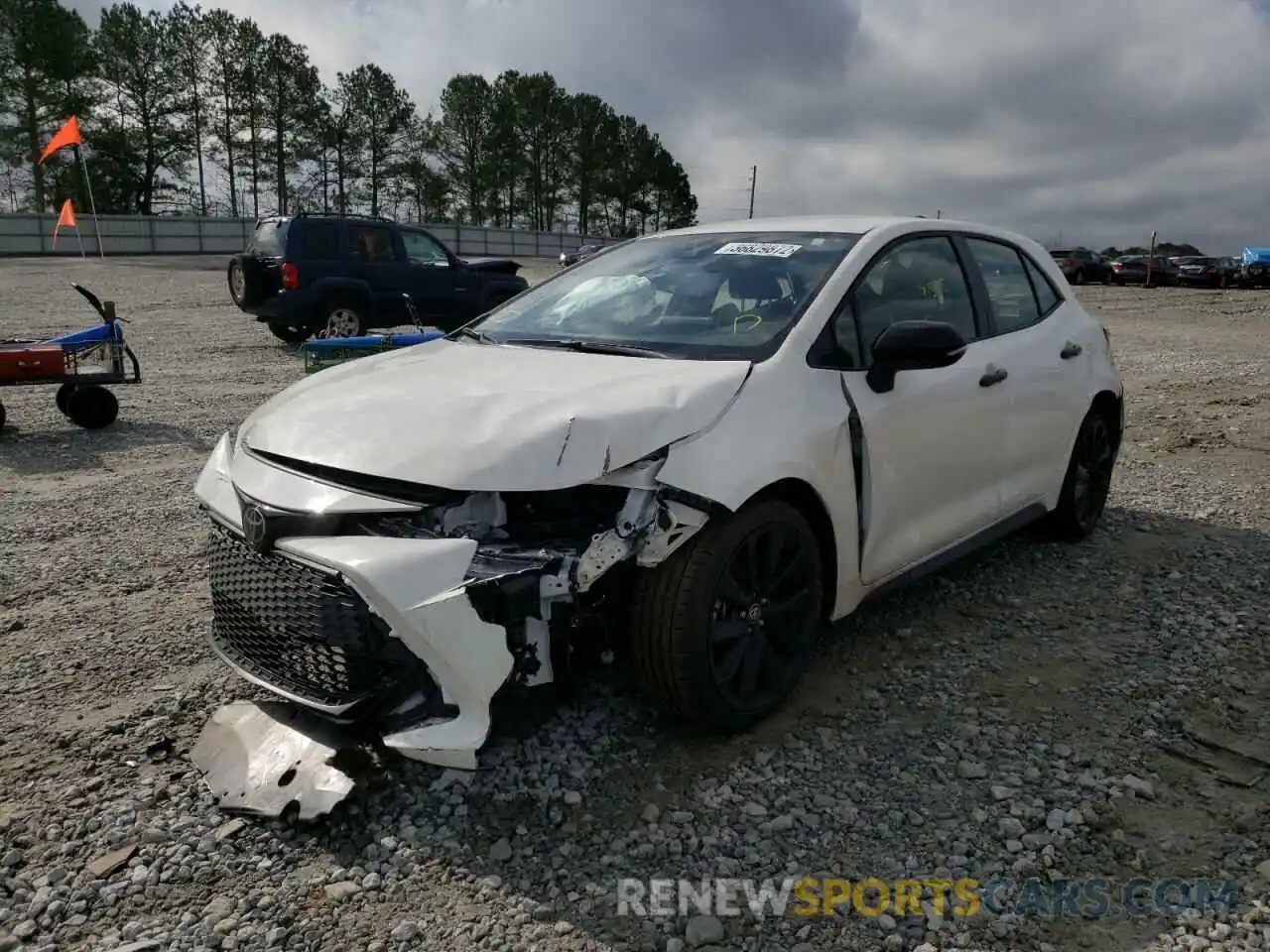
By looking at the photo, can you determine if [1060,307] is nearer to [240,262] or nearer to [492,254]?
[240,262]

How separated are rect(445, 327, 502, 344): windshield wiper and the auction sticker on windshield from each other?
39.4 inches

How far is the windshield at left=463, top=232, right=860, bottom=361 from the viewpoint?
139 inches

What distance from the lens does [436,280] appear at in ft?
46.3

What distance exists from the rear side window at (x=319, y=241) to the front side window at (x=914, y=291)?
1044 cm

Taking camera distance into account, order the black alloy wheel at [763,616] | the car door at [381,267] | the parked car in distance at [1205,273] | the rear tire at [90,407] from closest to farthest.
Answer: the black alloy wheel at [763,616] → the rear tire at [90,407] → the car door at [381,267] → the parked car in distance at [1205,273]

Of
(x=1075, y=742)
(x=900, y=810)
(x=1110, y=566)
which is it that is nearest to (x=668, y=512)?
(x=900, y=810)

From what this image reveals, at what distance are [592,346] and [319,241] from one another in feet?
34.9

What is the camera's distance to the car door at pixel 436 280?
14.0 m

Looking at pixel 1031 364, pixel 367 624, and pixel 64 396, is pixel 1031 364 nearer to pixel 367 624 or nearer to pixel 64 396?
pixel 367 624

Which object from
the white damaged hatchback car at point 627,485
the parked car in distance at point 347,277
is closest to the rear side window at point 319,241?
the parked car in distance at point 347,277

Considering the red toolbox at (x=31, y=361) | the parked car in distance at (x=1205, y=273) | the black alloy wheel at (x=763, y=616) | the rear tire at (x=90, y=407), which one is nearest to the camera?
the black alloy wheel at (x=763, y=616)

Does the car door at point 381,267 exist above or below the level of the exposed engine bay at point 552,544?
above

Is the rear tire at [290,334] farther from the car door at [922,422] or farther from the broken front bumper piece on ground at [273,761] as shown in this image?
the broken front bumper piece on ground at [273,761]

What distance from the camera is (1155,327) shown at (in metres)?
19.6
